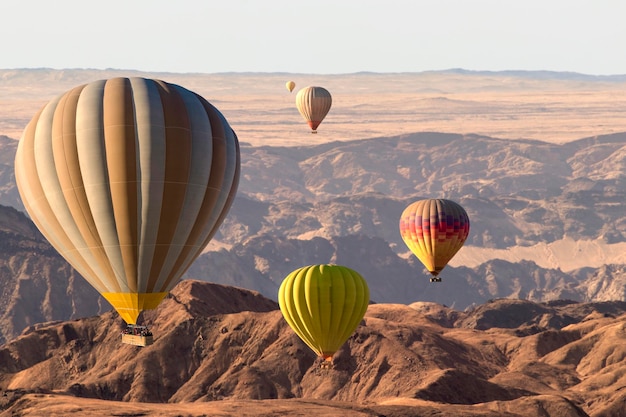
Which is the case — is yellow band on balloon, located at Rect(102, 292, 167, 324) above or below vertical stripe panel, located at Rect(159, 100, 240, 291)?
below

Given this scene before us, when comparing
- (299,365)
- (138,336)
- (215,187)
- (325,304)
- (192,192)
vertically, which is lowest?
(299,365)

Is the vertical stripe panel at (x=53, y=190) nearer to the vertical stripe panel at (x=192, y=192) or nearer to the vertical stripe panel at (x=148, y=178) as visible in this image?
the vertical stripe panel at (x=148, y=178)

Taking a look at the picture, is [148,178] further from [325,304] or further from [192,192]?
[325,304]


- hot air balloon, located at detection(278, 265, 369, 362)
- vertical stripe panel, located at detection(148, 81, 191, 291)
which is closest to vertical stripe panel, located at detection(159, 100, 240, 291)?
vertical stripe panel, located at detection(148, 81, 191, 291)

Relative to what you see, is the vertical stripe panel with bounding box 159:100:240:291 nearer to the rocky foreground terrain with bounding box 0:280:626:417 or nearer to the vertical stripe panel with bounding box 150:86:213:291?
the vertical stripe panel with bounding box 150:86:213:291

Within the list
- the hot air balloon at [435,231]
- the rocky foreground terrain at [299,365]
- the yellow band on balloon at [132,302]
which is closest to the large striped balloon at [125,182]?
the yellow band on balloon at [132,302]

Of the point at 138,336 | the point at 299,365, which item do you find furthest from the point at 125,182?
the point at 299,365
